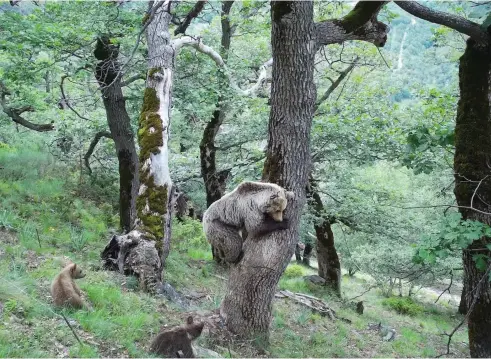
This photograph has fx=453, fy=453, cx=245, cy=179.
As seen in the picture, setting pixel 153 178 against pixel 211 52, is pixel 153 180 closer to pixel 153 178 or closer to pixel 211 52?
pixel 153 178

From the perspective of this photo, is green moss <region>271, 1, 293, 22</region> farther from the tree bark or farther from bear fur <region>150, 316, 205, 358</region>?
the tree bark

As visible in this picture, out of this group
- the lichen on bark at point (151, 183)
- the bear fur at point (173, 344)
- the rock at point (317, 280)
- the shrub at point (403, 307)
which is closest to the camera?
the bear fur at point (173, 344)

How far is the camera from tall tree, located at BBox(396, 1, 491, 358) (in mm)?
5617

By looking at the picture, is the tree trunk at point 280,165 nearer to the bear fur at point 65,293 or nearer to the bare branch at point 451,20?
the bare branch at point 451,20

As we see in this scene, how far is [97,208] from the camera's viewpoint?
38.2 ft

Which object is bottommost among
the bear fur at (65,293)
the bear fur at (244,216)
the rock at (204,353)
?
the rock at (204,353)

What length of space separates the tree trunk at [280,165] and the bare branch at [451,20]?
142 cm

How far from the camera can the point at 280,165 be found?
6145mm

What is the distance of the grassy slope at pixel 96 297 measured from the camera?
Answer: 468cm

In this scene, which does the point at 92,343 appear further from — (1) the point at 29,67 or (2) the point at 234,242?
(1) the point at 29,67

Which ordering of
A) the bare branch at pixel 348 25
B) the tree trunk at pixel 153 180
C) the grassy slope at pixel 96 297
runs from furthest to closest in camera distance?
the tree trunk at pixel 153 180
the bare branch at pixel 348 25
the grassy slope at pixel 96 297

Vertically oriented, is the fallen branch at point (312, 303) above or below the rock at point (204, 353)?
below

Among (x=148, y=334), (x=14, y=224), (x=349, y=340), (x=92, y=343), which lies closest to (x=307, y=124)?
(x=148, y=334)

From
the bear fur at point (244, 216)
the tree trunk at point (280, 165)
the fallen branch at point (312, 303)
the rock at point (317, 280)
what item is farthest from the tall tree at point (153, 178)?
the rock at point (317, 280)
